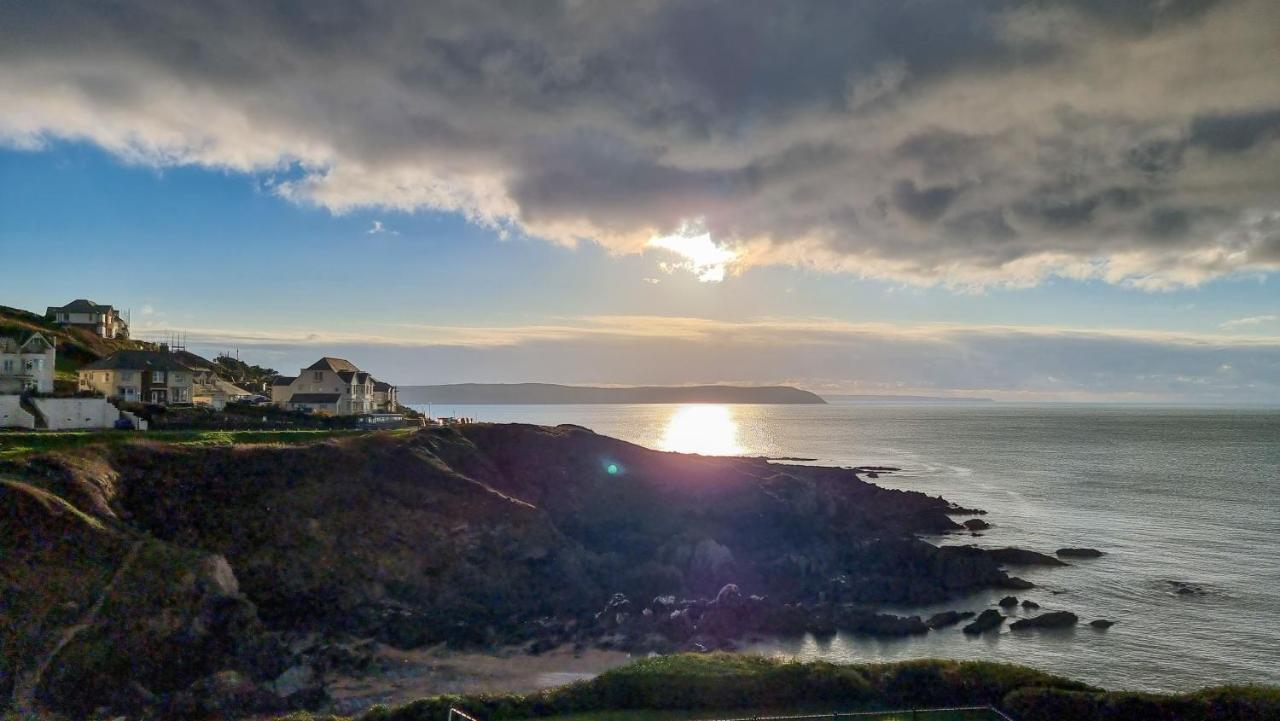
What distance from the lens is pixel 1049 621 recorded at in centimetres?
4556

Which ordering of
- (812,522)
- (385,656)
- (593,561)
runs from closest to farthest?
(385,656) < (593,561) < (812,522)

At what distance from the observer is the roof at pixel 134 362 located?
3248 inches

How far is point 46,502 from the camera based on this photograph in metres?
37.3

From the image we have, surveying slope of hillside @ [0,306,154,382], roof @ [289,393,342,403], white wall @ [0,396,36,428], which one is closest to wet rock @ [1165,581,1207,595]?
roof @ [289,393,342,403]

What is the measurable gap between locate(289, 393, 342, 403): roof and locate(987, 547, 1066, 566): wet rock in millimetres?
78169

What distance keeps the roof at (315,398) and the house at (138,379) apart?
13.6 m

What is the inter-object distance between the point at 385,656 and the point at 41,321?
114664 millimetres

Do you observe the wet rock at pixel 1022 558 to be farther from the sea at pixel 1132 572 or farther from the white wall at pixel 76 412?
the white wall at pixel 76 412

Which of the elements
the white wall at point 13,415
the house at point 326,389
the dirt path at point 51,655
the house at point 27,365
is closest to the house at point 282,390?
the house at point 326,389

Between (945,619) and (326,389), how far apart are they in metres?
81.1

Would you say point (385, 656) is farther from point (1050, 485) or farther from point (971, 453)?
point (971, 453)

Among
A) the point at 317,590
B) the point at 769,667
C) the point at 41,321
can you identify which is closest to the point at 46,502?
the point at 317,590

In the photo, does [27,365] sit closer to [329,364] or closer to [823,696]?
[329,364]

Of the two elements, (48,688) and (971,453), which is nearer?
(48,688)
